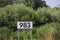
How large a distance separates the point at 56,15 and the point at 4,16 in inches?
215

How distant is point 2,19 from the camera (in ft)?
66.0

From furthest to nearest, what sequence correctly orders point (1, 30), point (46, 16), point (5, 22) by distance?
point (46, 16) → point (5, 22) → point (1, 30)

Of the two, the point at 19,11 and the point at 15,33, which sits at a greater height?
the point at 19,11

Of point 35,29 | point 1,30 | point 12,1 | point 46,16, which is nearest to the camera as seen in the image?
point 1,30

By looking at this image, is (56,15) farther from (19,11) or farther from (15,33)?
(15,33)

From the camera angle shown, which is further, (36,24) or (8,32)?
(36,24)

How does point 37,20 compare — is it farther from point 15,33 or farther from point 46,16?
point 15,33

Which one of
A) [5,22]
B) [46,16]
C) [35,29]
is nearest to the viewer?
[35,29]

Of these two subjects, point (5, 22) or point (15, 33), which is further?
point (5, 22)

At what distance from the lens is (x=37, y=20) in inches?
845

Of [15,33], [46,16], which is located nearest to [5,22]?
[15,33]

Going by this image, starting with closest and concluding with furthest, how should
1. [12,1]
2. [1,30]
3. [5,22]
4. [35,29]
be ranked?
1. [1,30]
2. [35,29]
3. [5,22]
4. [12,1]

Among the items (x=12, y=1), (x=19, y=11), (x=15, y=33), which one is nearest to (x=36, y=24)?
(x=19, y=11)

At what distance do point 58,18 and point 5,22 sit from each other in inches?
203
